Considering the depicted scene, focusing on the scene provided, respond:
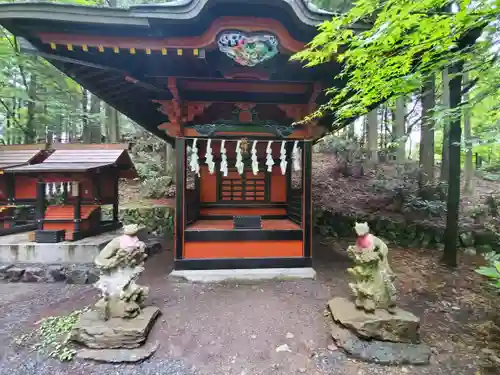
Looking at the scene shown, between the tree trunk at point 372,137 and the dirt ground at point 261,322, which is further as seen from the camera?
the tree trunk at point 372,137

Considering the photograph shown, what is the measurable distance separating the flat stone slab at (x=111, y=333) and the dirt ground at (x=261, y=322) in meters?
0.20

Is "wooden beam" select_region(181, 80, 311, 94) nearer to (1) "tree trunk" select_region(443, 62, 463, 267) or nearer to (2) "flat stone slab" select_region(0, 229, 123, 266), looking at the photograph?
(1) "tree trunk" select_region(443, 62, 463, 267)

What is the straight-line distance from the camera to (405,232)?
7.05 metres

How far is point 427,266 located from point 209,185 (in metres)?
5.35

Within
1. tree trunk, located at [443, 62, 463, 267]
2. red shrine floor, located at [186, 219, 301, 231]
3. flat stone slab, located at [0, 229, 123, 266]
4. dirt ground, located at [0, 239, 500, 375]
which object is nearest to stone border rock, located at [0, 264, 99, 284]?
dirt ground, located at [0, 239, 500, 375]

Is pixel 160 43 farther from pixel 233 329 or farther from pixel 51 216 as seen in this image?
pixel 51 216

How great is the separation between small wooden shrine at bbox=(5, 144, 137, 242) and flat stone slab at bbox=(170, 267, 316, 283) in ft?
9.52

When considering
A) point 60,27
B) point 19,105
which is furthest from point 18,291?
point 19,105

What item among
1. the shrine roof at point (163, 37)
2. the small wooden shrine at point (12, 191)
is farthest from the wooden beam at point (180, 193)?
the small wooden shrine at point (12, 191)

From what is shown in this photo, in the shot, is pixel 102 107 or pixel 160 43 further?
pixel 102 107

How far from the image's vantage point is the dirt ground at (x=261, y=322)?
2.57 meters

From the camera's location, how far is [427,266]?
5406 mm

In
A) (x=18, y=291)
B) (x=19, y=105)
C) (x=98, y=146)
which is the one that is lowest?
(x=18, y=291)

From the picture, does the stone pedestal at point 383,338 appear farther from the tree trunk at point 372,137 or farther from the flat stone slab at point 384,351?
the tree trunk at point 372,137
